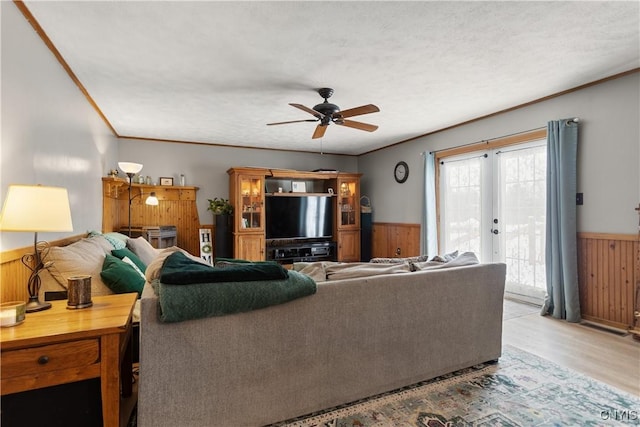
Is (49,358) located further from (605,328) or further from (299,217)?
(299,217)

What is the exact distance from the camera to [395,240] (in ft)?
20.0

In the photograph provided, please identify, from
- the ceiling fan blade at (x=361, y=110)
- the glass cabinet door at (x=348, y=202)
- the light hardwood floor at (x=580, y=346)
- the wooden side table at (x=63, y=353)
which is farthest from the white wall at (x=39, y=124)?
the glass cabinet door at (x=348, y=202)

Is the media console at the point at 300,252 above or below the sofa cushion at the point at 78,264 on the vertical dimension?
below

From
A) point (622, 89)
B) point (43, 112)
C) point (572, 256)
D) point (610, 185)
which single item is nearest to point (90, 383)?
point (43, 112)

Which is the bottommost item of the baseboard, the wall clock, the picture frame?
the baseboard

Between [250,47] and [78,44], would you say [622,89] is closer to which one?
[250,47]

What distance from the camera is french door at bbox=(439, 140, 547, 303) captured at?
3826mm

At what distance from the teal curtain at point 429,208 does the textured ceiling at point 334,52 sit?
3.84ft

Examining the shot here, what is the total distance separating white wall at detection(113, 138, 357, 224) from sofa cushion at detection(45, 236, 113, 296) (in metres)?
3.55

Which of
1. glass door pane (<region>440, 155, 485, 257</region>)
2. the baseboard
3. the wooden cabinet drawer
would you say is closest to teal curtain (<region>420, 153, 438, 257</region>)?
glass door pane (<region>440, 155, 485, 257</region>)

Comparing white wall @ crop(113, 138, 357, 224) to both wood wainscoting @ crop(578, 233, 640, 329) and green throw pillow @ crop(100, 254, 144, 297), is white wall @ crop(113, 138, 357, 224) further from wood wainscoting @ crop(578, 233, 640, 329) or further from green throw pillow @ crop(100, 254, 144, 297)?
wood wainscoting @ crop(578, 233, 640, 329)

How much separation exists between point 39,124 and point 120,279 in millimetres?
1229

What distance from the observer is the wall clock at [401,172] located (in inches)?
229

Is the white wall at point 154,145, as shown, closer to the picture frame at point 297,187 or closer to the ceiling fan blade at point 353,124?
the picture frame at point 297,187
